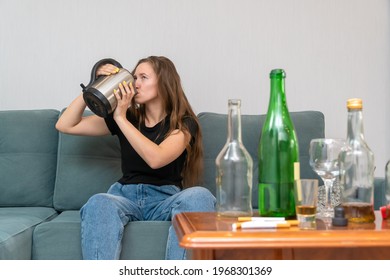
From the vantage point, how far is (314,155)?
1191 mm

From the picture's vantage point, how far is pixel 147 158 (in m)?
1.94

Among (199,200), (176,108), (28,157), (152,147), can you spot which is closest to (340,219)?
(199,200)

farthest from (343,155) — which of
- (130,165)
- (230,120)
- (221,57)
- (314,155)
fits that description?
(221,57)

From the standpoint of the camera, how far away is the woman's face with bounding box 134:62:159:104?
7.23 ft

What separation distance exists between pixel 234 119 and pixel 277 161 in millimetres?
118

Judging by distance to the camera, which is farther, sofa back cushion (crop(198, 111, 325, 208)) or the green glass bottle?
sofa back cushion (crop(198, 111, 325, 208))

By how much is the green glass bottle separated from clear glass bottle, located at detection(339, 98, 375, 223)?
0.10 metres

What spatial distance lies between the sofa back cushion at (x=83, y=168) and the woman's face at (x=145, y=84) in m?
0.34

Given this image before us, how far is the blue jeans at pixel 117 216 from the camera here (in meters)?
1.72

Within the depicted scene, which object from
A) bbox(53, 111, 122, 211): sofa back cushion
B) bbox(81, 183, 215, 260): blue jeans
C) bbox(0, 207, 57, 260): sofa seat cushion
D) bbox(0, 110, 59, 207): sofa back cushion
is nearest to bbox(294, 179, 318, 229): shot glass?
bbox(81, 183, 215, 260): blue jeans

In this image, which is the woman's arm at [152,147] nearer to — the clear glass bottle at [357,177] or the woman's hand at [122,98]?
the woman's hand at [122,98]

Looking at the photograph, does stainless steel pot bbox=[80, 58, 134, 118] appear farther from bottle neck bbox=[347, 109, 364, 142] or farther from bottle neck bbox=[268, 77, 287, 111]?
bottle neck bbox=[347, 109, 364, 142]

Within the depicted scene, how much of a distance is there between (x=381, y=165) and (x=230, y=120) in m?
1.89

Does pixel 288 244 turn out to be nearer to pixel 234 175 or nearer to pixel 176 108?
pixel 234 175
